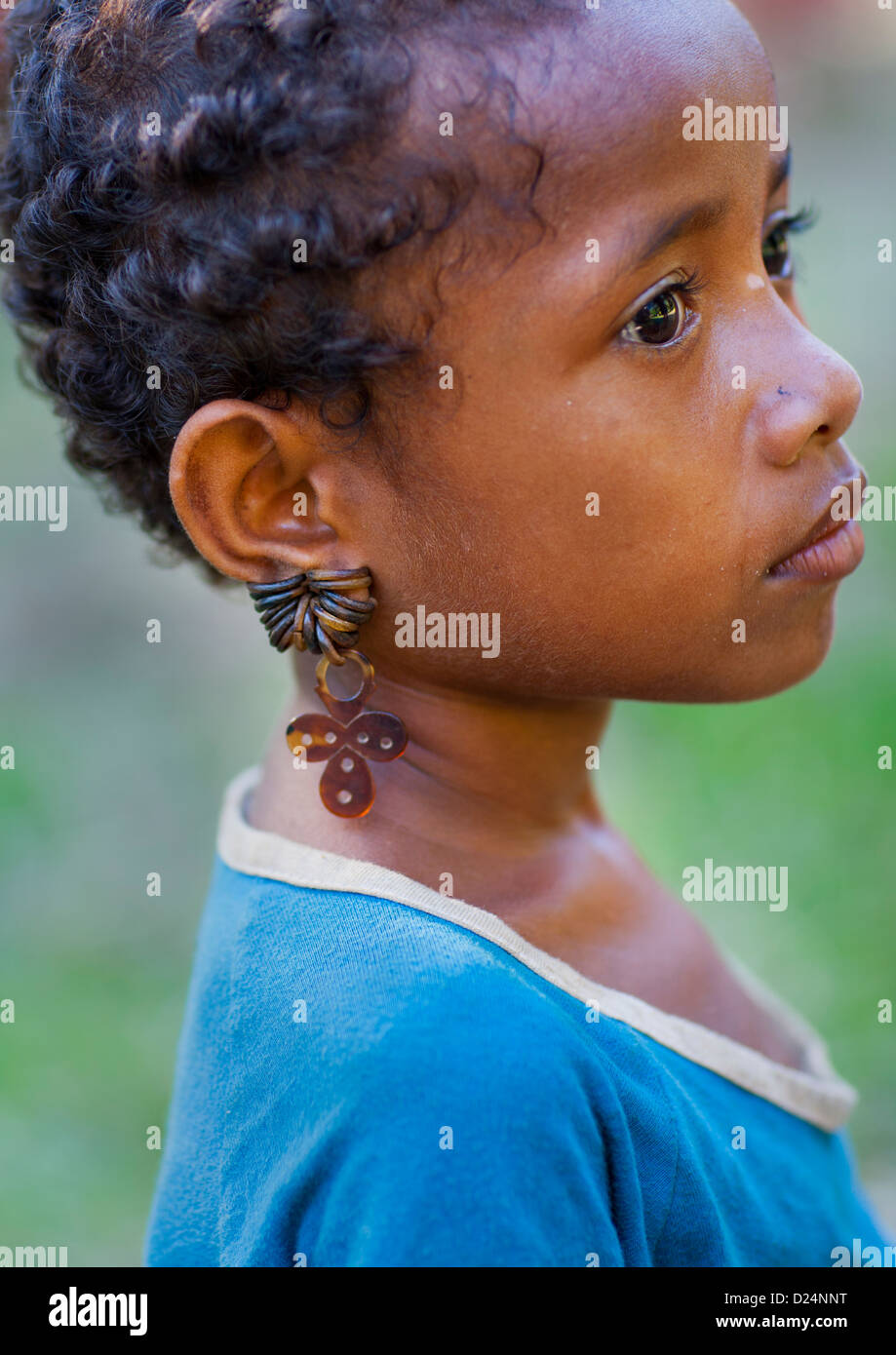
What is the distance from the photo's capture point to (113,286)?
141 cm

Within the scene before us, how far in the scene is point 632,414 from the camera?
1320 mm

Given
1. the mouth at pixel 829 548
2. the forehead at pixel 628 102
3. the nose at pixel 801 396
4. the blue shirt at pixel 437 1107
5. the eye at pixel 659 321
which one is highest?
the forehead at pixel 628 102

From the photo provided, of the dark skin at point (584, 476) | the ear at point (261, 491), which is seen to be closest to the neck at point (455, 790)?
the dark skin at point (584, 476)

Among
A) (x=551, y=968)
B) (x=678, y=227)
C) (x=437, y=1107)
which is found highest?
(x=678, y=227)

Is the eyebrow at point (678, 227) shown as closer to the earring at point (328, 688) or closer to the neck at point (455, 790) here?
the earring at point (328, 688)

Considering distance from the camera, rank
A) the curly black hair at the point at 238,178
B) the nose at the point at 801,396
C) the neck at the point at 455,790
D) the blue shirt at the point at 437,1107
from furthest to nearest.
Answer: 1. the neck at the point at 455,790
2. the nose at the point at 801,396
3. the curly black hair at the point at 238,178
4. the blue shirt at the point at 437,1107

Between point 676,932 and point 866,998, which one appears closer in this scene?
point 676,932

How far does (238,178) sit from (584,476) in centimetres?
44

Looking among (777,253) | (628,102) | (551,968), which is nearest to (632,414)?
(628,102)

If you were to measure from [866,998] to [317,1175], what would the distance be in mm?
2295

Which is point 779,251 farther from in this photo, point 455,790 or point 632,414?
point 455,790

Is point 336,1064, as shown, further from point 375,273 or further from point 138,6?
point 138,6

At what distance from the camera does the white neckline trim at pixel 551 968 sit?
52.6 inches
